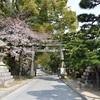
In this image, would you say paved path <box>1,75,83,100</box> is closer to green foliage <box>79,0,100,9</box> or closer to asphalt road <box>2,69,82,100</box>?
asphalt road <box>2,69,82,100</box>

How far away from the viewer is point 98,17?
14.8m

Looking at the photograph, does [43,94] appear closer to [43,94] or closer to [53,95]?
[43,94]

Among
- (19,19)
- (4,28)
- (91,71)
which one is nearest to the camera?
(91,71)

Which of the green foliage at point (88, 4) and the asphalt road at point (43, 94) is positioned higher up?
the green foliage at point (88, 4)

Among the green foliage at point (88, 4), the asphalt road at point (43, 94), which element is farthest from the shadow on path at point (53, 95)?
the green foliage at point (88, 4)

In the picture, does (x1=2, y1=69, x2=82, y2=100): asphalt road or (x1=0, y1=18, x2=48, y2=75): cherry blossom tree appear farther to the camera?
(x1=0, y1=18, x2=48, y2=75): cherry blossom tree

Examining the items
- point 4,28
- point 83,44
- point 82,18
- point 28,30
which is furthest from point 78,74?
point 82,18

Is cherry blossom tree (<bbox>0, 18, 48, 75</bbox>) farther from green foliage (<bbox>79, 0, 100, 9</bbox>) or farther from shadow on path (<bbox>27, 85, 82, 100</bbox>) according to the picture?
green foliage (<bbox>79, 0, 100, 9</bbox>)

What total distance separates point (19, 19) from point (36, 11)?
8.70ft

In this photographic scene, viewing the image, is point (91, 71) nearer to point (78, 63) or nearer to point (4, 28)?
point (78, 63)

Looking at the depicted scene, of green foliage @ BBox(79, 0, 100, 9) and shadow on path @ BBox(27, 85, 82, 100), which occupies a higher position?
green foliage @ BBox(79, 0, 100, 9)

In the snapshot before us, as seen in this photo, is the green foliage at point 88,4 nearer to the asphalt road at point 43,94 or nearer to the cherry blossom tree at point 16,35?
the asphalt road at point 43,94

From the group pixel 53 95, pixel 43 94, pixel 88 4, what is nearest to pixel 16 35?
pixel 43 94

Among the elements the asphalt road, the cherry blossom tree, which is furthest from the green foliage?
the cherry blossom tree
